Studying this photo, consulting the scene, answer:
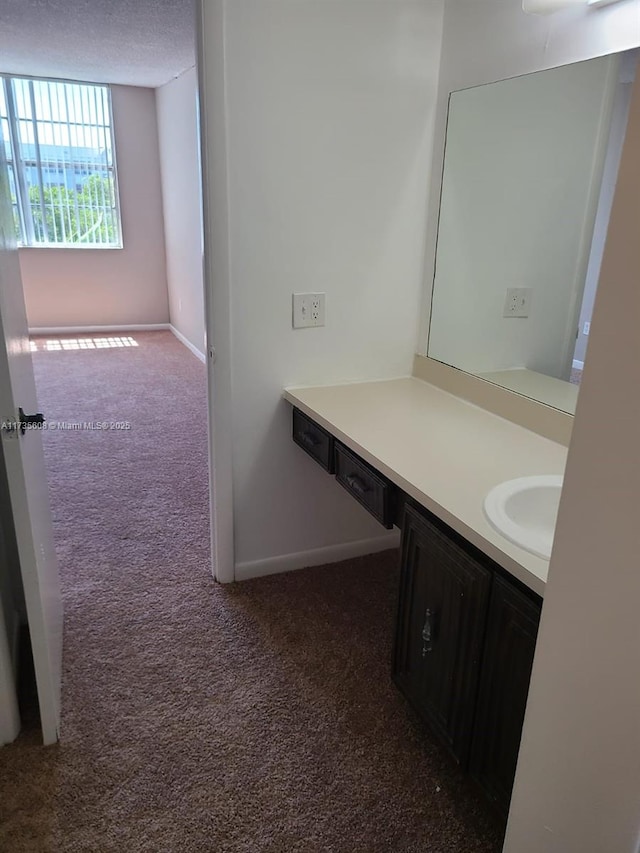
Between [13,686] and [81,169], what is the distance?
236 inches

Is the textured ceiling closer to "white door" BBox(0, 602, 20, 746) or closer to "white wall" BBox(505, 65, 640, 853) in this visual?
"white door" BBox(0, 602, 20, 746)

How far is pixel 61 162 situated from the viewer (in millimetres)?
6184

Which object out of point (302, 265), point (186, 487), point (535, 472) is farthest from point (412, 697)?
point (186, 487)

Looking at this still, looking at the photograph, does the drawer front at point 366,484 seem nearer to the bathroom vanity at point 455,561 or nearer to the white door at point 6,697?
the bathroom vanity at point 455,561

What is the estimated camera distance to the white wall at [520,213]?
1602 mm

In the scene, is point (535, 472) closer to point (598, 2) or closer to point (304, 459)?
point (304, 459)

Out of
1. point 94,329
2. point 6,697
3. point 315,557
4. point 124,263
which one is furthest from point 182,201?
point 6,697

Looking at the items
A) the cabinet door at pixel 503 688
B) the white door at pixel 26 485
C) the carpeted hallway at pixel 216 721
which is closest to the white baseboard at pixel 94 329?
the carpeted hallway at pixel 216 721

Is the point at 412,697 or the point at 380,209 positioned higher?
the point at 380,209

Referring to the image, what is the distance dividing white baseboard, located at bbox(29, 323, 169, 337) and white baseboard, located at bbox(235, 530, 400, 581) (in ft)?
16.4

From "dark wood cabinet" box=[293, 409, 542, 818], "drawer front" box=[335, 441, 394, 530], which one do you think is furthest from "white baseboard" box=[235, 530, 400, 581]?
"dark wood cabinet" box=[293, 409, 542, 818]

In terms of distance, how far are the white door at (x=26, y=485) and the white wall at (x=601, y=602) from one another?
116cm

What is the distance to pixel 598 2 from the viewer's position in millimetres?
1425

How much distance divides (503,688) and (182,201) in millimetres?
5382
